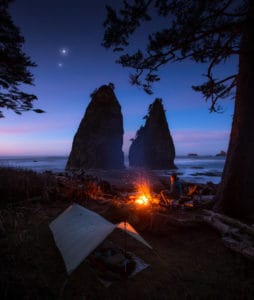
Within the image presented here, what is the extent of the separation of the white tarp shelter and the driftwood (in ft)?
7.16

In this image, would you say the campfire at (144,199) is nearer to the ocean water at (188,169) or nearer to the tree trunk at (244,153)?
the tree trunk at (244,153)

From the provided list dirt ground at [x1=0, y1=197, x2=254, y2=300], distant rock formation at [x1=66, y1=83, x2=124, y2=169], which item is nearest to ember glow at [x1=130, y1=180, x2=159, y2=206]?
dirt ground at [x1=0, y1=197, x2=254, y2=300]

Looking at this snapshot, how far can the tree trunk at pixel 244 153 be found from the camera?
20.9 ft

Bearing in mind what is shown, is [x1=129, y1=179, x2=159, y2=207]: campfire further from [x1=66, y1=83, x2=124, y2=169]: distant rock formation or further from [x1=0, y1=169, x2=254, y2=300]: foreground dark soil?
[x1=66, y1=83, x2=124, y2=169]: distant rock formation

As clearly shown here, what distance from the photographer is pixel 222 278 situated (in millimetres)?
3707

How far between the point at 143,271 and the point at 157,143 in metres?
67.9

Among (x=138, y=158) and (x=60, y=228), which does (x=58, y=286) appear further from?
(x=138, y=158)

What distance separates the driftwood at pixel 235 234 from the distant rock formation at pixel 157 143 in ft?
206

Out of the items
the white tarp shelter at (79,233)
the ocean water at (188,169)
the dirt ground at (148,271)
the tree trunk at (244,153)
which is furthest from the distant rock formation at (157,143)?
the white tarp shelter at (79,233)

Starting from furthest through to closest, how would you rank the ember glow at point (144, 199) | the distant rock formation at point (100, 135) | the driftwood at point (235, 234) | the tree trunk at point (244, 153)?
1. the distant rock formation at point (100, 135)
2. the ember glow at point (144, 199)
3. the tree trunk at point (244, 153)
4. the driftwood at point (235, 234)

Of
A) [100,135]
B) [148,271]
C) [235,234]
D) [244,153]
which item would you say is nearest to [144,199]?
[235,234]

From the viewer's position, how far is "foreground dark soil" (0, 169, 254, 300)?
3.25 meters

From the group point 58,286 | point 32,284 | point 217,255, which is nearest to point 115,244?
point 58,286

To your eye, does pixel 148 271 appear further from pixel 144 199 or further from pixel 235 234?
pixel 144 199
